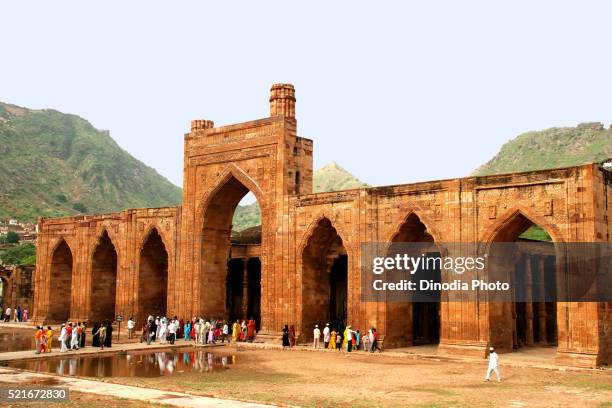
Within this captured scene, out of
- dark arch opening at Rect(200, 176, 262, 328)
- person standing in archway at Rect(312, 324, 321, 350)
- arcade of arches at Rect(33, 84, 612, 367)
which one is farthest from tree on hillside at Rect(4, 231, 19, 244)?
person standing in archway at Rect(312, 324, 321, 350)

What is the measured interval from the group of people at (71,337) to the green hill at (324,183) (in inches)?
3475

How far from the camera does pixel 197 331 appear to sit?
100 ft

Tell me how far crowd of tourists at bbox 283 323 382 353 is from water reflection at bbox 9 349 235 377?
409 centimetres

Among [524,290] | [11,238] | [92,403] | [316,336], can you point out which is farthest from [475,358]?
[11,238]

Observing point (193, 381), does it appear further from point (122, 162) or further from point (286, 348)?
point (122, 162)

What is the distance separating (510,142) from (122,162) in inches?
3583

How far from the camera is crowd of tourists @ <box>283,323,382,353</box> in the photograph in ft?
86.4

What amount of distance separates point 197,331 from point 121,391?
14944 millimetres

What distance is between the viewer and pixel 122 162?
6299 inches

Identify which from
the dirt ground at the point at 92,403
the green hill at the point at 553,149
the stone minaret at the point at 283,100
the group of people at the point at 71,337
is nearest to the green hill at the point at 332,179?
the green hill at the point at 553,149

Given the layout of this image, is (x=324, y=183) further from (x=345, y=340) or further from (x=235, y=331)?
(x=345, y=340)

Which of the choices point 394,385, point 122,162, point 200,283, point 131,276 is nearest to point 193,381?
point 394,385

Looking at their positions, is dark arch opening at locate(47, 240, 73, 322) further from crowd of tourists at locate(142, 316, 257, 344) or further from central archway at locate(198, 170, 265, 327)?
central archway at locate(198, 170, 265, 327)

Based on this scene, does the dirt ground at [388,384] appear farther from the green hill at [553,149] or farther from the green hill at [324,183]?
the green hill at [324,183]
